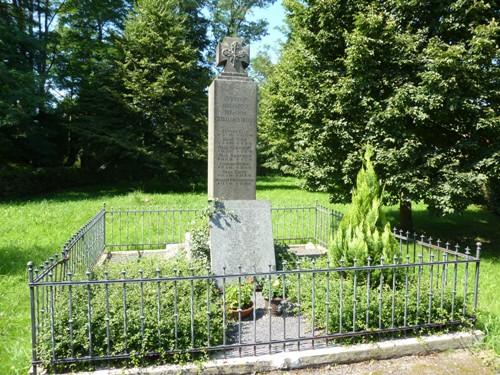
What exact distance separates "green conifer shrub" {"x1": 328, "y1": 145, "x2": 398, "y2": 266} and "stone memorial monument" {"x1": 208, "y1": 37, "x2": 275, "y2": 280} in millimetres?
1401

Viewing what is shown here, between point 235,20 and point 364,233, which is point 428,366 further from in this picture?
point 235,20

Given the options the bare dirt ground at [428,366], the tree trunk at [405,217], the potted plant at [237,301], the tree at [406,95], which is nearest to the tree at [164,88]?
the tree at [406,95]

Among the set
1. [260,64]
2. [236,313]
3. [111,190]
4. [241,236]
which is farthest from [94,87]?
[260,64]

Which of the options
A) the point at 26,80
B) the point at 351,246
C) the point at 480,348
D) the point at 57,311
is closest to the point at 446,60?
the point at 351,246

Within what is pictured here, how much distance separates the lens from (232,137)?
22.5 ft

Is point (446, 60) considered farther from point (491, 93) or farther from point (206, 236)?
point (206, 236)

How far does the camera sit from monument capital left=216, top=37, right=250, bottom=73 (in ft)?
22.4

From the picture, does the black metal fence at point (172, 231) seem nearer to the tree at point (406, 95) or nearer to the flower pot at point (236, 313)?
the tree at point (406, 95)

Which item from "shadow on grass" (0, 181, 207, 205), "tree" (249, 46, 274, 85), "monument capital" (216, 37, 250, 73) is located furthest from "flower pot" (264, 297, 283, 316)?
"tree" (249, 46, 274, 85)

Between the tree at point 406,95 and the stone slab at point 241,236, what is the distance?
440cm

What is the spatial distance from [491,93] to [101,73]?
18870 millimetres

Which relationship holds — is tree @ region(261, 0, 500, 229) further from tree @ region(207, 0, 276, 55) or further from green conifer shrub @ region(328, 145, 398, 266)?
tree @ region(207, 0, 276, 55)

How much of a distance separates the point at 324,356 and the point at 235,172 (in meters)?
3.50

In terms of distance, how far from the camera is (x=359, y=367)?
175 inches
